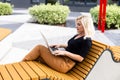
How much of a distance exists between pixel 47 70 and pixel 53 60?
0.27 m

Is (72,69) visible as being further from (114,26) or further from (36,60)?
(114,26)

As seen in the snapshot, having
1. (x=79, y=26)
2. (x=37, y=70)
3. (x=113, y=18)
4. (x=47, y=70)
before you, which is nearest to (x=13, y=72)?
(x=37, y=70)

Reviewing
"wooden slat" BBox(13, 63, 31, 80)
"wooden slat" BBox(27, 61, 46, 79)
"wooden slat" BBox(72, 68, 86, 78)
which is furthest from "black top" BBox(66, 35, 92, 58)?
"wooden slat" BBox(13, 63, 31, 80)

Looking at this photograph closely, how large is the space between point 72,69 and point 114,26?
9528 mm

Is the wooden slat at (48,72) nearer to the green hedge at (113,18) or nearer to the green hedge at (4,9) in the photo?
the green hedge at (113,18)

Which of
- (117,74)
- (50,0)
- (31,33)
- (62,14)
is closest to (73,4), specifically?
(50,0)

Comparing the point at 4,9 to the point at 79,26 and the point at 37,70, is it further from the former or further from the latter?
the point at 37,70

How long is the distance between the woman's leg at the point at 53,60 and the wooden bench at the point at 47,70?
9 centimetres

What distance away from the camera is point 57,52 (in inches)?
191

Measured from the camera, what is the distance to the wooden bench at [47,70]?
4430mm

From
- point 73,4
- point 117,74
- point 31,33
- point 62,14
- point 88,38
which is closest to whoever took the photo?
point 88,38

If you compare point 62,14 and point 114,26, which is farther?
point 62,14

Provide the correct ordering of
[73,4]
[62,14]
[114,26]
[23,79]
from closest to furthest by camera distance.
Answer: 1. [23,79]
2. [114,26]
3. [62,14]
4. [73,4]

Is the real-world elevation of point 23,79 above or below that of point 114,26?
above
